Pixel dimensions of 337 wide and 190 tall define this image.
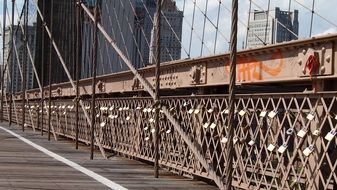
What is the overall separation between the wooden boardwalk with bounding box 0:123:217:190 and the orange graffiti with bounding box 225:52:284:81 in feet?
6.82

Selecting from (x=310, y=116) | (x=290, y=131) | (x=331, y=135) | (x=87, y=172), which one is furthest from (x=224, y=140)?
(x=87, y=172)

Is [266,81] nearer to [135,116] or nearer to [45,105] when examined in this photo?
[135,116]

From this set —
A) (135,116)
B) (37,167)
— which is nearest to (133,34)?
(135,116)

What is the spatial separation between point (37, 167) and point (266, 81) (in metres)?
5.86

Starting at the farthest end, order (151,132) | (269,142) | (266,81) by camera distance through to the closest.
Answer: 1. (151,132)
2. (266,81)
3. (269,142)

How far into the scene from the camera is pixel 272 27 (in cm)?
1256

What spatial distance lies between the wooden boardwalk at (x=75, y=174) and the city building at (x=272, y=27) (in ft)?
9.85

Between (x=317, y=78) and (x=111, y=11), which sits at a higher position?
(x=111, y=11)

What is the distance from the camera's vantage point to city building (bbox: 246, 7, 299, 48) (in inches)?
465

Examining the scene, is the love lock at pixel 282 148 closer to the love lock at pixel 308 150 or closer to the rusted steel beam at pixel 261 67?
the love lock at pixel 308 150

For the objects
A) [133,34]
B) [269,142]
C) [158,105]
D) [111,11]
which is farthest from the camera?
[111,11]

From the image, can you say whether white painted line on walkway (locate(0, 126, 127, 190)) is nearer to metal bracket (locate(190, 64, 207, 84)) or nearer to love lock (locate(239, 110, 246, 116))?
love lock (locate(239, 110, 246, 116))

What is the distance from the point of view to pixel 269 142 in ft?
32.7

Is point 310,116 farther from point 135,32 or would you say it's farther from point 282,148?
point 135,32
